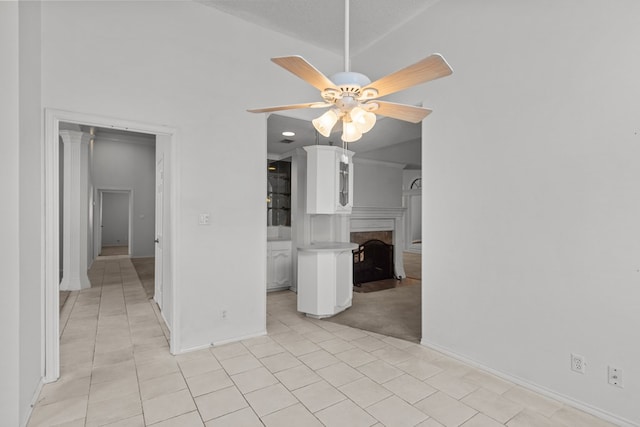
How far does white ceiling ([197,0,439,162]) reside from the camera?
3.06 meters

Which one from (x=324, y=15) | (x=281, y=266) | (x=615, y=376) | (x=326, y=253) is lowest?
(x=615, y=376)

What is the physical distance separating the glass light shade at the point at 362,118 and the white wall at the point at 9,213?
191cm

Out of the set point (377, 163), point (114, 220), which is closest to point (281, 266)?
point (377, 163)

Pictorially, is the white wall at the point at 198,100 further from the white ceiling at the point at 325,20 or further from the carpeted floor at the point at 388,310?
the carpeted floor at the point at 388,310

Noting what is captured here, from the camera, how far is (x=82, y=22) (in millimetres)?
2516

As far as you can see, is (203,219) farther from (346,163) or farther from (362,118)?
(362,118)

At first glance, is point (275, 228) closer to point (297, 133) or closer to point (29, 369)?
point (297, 133)

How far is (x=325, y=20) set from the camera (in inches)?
130

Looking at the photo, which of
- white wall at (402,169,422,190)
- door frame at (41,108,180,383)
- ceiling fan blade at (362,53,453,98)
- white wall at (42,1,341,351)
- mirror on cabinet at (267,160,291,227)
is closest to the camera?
ceiling fan blade at (362,53,453,98)

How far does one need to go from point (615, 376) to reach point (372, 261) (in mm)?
4341

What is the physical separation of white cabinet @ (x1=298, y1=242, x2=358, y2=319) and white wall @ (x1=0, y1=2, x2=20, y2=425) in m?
2.66

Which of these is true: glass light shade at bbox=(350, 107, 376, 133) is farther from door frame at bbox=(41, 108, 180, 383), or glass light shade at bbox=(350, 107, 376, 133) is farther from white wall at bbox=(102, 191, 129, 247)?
white wall at bbox=(102, 191, 129, 247)

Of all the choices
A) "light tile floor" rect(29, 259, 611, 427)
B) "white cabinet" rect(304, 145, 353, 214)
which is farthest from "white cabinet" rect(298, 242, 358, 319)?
"white cabinet" rect(304, 145, 353, 214)

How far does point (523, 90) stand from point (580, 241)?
117cm
